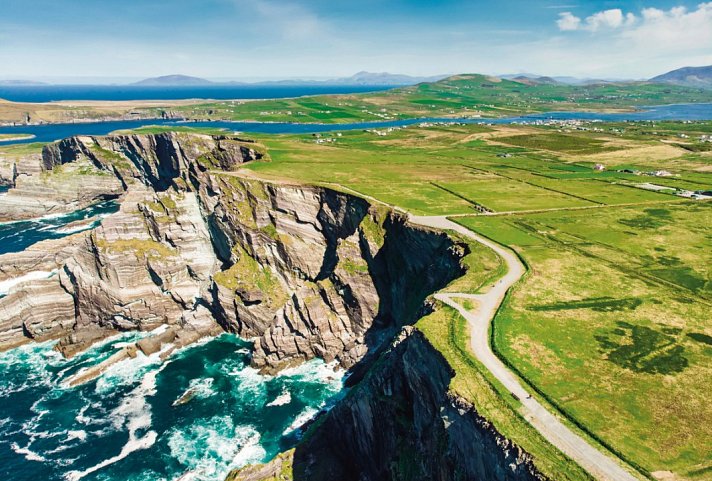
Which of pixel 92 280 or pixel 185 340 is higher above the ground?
pixel 92 280

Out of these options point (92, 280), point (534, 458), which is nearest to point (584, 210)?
point (534, 458)

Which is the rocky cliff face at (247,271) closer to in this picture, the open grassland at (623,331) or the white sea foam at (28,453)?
the open grassland at (623,331)

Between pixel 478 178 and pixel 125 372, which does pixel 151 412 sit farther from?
pixel 478 178

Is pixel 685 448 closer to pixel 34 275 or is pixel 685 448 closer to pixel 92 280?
pixel 92 280

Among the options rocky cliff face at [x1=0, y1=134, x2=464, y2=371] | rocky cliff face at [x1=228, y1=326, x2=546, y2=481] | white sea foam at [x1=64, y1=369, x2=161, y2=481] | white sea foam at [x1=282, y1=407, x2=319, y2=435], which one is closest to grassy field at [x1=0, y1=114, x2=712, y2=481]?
rocky cliff face at [x1=228, y1=326, x2=546, y2=481]

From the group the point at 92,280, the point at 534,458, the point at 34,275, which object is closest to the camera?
the point at 534,458

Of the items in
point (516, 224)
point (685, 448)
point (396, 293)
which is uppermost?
point (516, 224)

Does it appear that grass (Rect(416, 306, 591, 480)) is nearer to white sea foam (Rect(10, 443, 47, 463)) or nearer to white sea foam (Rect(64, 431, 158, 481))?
white sea foam (Rect(64, 431, 158, 481))

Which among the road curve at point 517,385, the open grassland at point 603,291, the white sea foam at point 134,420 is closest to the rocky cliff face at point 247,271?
the road curve at point 517,385
